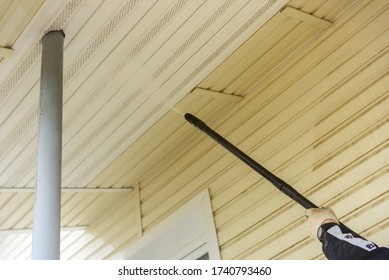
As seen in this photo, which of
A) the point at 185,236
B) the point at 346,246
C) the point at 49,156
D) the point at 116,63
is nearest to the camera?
the point at 346,246

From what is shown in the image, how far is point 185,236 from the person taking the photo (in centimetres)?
499

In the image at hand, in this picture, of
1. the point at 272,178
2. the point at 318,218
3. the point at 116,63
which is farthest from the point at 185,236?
the point at 318,218

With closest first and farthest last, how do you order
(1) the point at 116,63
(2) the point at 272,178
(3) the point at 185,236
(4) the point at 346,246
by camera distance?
(4) the point at 346,246
(2) the point at 272,178
(1) the point at 116,63
(3) the point at 185,236

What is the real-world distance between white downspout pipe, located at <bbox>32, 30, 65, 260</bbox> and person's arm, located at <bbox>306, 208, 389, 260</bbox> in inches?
56.5

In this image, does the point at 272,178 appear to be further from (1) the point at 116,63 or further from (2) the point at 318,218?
(1) the point at 116,63

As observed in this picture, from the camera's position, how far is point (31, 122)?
4.34m

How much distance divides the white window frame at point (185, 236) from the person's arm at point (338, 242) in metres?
1.60

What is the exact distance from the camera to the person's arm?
244 cm

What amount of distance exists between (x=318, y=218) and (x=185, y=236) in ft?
7.31

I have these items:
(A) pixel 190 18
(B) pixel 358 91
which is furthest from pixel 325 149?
(A) pixel 190 18

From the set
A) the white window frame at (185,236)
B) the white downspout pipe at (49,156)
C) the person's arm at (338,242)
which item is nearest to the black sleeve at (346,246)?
the person's arm at (338,242)

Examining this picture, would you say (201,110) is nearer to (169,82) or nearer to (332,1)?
(169,82)

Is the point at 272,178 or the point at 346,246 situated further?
the point at 272,178

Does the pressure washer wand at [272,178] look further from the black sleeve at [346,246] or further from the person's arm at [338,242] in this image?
the black sleeve at [346,246]
